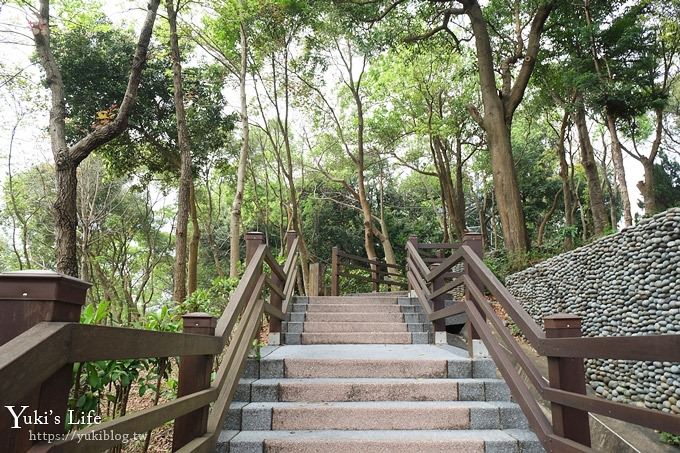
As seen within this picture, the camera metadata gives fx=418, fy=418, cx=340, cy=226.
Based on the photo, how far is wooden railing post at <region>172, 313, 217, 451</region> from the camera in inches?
89.1

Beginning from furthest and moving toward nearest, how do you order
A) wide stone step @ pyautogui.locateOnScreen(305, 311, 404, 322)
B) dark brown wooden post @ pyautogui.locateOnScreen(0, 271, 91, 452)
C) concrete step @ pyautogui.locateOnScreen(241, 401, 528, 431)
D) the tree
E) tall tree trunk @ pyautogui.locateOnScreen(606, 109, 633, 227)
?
tall tree trunk @ pyautogui.locateOnScreen(606, 109, 633, 227) → wide stone step @ pyautogui.locateOnScreen(305, 311, 404, 322) → the tree → concrete step @ pyautogui.locateOnScreen(241, 401, 528, 431) → dark brown wooden post @ pyautogui.locateOnScreen(0, 271, 91, 452)

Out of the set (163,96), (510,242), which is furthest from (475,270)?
(163,96)

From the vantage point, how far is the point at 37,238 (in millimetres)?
16703

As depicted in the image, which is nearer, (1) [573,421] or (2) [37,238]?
(1) [573,421]

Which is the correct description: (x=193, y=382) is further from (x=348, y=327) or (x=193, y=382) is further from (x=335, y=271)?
(x=335, y=271)

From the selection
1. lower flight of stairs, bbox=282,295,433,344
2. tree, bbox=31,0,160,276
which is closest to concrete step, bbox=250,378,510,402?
lower flight of stairs, bbox=282,295,433,344

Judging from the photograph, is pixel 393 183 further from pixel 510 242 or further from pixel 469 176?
pixel 510 242

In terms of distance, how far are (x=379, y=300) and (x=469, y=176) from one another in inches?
641

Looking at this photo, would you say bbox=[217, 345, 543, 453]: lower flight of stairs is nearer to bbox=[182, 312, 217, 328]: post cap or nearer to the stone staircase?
the stone staircase

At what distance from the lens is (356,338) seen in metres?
4.69

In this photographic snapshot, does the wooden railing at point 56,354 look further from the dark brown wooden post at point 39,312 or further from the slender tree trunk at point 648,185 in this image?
the slender tree trunk at point 648,185

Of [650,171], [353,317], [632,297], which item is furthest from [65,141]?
[650,171]

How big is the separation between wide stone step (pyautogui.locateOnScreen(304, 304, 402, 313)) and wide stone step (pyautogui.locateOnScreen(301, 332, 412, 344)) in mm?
821

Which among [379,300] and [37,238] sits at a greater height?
[37,238]
